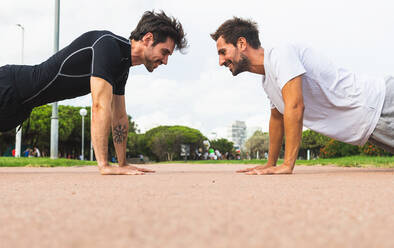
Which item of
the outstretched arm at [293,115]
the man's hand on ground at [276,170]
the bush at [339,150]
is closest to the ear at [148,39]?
the outstretched arm at [293,115]

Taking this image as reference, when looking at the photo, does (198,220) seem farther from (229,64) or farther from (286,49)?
(229,64)

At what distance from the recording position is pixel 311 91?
11.6ft

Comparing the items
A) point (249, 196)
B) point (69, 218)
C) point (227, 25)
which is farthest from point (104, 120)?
point (69, 218)

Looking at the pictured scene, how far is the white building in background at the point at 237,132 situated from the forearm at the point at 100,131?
132160 millimetres

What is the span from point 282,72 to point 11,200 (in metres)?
2.43

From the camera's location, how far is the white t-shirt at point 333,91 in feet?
11.1

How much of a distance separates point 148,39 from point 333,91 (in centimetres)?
193

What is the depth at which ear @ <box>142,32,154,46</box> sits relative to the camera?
3770 mm

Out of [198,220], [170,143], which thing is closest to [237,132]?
[170,143]

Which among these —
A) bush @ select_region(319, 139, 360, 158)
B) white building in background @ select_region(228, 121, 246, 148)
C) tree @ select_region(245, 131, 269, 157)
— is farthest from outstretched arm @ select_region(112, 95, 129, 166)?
white building in background @ select_region(228, 121, 246, 148)

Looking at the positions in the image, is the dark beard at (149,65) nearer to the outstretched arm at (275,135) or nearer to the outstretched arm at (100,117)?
the outstretched arm at (100,117)

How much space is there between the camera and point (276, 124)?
4215 millimetres

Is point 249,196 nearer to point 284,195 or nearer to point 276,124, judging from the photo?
point 284,195

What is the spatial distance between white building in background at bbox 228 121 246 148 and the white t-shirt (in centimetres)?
13162
